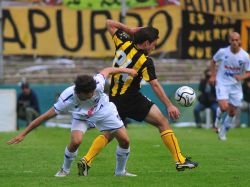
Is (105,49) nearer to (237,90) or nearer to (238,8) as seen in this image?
(238,8)

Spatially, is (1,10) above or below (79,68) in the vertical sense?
above

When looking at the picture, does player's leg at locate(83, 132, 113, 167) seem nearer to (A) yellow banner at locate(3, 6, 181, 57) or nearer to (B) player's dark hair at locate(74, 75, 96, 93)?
(B) player's dark hair at locate(74, 75, 96, 93)

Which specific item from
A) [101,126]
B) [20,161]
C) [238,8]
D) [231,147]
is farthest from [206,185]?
[238,8]

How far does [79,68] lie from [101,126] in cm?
1933

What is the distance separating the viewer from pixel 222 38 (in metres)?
29.0

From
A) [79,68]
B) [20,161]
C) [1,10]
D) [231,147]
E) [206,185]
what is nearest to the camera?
[206,185]

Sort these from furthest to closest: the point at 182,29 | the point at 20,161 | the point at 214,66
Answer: the point at 182,29 < the point at 214,66 < the point at 20,161

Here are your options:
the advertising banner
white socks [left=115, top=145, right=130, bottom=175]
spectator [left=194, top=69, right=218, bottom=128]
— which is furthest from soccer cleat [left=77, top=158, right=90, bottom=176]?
the advertising banner

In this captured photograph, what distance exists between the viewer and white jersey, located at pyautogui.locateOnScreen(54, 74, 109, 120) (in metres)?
10.7

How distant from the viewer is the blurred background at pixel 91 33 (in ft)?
88.6

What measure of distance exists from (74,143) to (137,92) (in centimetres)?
153

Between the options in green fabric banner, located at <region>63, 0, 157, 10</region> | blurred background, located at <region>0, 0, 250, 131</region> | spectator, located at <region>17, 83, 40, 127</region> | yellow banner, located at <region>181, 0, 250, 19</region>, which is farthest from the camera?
yellow banner, located at <region>181, 0, 250, 19</region>

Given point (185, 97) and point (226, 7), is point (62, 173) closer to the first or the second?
point (185, 97)

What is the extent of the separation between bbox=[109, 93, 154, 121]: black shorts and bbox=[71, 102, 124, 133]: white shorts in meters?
0.74
